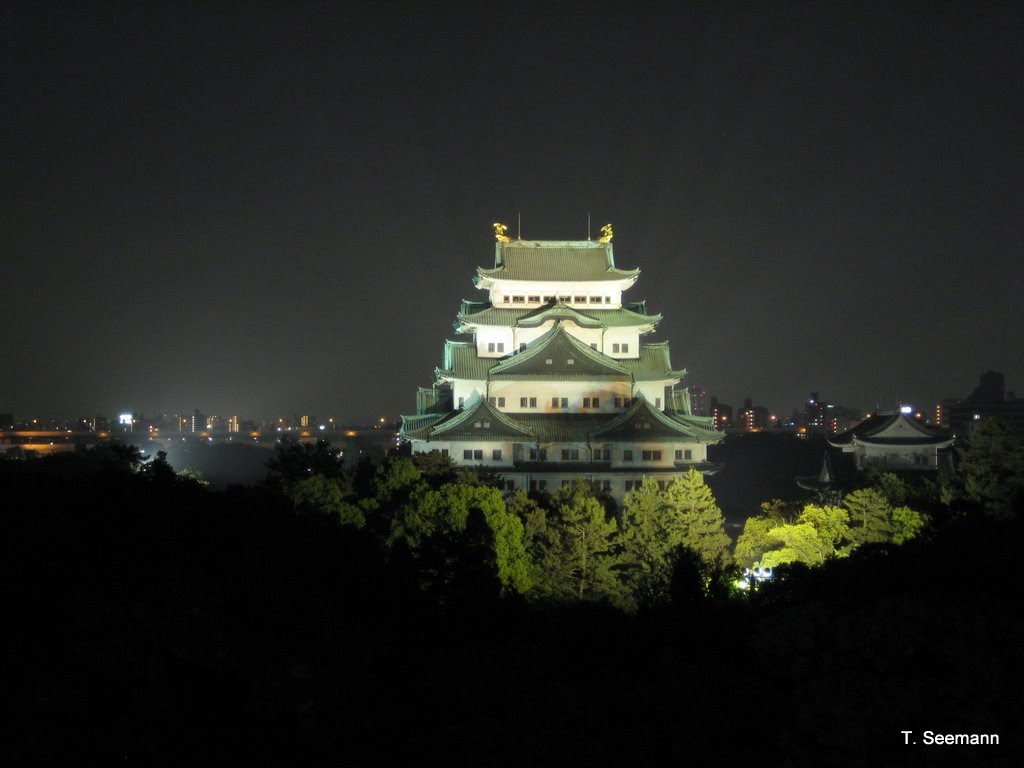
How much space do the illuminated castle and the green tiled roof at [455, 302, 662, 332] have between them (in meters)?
0.06

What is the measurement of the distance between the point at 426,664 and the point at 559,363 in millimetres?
30674

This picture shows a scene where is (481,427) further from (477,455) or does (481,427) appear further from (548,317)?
(548,317)

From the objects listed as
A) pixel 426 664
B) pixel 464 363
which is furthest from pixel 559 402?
pixel 426 664

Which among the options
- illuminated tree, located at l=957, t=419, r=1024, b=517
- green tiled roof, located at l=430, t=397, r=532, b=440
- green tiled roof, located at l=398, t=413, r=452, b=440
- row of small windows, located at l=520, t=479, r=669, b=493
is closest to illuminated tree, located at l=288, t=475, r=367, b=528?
green tiled roof, located at l=430, t=397, r=532, b=440

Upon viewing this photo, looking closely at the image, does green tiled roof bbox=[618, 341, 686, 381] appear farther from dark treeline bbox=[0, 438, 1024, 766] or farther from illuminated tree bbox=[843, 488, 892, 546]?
dark treeline bbox=[0, 438, 1024, 766]

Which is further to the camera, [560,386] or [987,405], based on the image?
[987,405]

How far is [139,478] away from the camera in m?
23.3

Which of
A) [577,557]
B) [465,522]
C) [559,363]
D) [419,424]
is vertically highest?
[559,363]

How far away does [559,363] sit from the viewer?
48.2 m

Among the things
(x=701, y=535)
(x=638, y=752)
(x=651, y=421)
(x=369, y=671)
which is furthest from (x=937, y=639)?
(x=651, y=421)

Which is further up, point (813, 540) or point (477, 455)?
point (477, 455)

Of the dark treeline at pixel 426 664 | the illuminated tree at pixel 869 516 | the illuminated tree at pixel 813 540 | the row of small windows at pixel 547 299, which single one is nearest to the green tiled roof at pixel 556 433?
the row of small windows at pixel 547 299

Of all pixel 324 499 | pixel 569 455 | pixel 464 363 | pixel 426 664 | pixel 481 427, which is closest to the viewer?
pixel 426 664

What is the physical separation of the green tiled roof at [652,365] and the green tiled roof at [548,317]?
1152 mm
